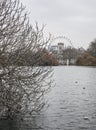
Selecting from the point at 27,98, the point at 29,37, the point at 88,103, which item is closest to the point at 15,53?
the point at 29,37

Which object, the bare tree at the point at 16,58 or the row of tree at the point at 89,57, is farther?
the row of tree at the point at 89,57

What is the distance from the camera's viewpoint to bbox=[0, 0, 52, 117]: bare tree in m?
14.1

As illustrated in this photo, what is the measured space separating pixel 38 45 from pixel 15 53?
48.1 inches

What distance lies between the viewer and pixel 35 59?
15266 millimetres

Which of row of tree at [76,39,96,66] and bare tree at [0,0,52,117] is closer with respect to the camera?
bare tree at [0,0,52,117]

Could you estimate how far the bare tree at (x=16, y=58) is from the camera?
14.1 metres

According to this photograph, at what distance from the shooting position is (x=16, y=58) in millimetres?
14305

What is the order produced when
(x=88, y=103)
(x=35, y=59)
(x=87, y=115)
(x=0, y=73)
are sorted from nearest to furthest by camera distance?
(x=0, y=73) < (x=35, y=59) < (x=87, y=115) < (x=88, y=103)

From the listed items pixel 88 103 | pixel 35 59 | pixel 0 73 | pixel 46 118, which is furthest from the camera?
pixel 88 103

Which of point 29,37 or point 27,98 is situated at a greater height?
point 29,37

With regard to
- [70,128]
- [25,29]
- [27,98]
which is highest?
[25,29]

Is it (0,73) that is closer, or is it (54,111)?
(0,73)

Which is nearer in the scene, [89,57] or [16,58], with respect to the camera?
[16,58]

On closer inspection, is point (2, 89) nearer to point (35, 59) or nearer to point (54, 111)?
point (35, 59)
